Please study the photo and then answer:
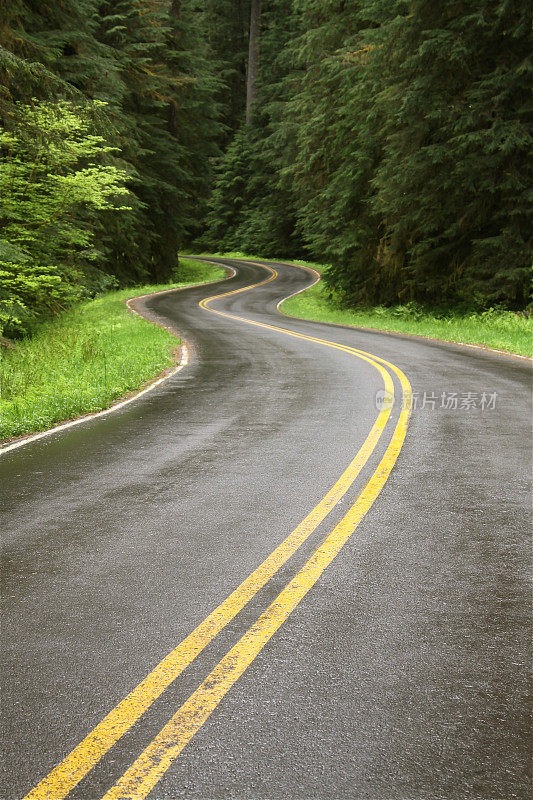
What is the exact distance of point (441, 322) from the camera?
23.7 metres

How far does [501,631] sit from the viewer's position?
347cm

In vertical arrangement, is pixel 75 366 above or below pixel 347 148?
below

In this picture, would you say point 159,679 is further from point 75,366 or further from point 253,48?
point 253,48

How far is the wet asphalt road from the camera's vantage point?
251 cm

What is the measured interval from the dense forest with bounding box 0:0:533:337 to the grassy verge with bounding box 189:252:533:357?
88 centimetres

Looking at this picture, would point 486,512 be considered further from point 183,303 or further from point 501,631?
point 183,303

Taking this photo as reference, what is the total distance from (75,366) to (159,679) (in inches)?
407

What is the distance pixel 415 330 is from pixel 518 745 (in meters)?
20.2

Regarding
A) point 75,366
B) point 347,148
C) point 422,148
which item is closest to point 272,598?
point 75,366

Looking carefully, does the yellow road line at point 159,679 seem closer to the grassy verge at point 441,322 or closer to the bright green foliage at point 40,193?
the bright green foliage at point 40,193

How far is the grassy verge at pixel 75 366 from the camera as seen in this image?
927 centimetres

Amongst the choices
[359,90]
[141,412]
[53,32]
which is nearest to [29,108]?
[53,32]

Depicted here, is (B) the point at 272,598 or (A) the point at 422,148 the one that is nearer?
(B) the point at 272,598

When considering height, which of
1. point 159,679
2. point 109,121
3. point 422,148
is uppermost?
point 422,148
